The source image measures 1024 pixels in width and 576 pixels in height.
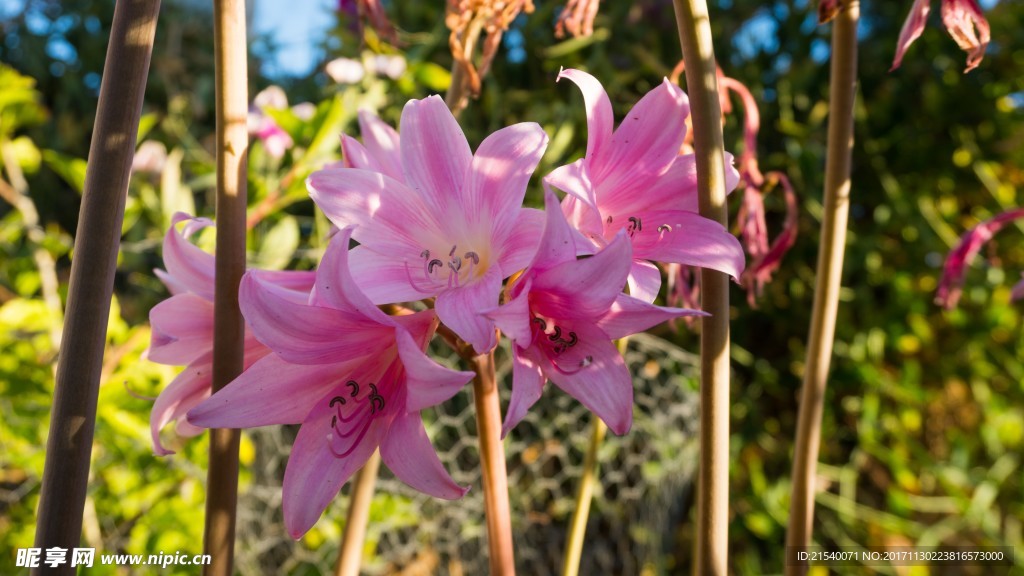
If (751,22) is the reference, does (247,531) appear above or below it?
Result: below

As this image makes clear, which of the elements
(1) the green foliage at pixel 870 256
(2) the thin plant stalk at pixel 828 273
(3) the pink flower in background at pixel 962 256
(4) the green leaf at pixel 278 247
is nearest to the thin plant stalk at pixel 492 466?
(2) the thin plant stalk at pixel 828 273

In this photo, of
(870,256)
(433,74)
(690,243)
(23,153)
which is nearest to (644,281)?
(690,243)

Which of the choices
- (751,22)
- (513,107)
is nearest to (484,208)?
(513,107)

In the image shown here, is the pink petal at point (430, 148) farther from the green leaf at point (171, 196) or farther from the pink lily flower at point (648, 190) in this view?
the green leaf at point (171, 196)

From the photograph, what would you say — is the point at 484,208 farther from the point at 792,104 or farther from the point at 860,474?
the point at 860,474

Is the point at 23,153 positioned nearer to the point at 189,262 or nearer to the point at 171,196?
the point at 171,196

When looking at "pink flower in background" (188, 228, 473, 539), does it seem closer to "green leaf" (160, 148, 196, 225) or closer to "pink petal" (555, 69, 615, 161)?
"pink petal" (555, 69, 615, 161)
